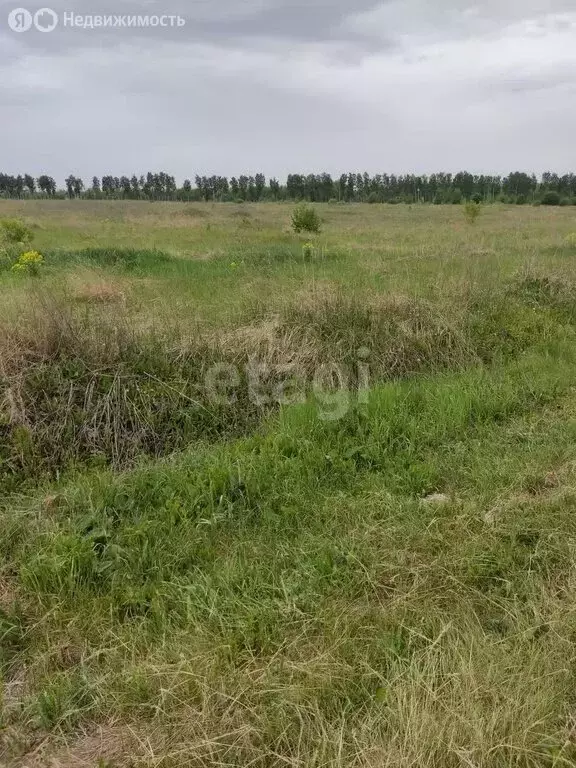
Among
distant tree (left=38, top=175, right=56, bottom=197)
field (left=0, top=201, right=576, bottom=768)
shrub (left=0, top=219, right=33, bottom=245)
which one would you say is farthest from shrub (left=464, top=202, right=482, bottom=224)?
distant tree (left=38, top=175, right=56, bottom=197)

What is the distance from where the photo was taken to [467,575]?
256cm

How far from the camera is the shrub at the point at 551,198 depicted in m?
64.7

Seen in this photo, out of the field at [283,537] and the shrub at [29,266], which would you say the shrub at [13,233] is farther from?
the field at [283,537]

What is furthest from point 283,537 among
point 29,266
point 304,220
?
point 304,220

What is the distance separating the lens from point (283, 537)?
301 cm

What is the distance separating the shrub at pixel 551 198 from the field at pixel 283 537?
68827 mm

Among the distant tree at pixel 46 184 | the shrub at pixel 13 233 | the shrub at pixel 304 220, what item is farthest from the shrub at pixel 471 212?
the distant tree at pixel 46 184

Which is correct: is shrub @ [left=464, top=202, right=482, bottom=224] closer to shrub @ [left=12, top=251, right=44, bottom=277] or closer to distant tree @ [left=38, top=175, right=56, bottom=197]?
shrub @ [left=12, top=251, right=44, bottom=277]

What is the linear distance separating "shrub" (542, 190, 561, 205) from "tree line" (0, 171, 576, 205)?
828 cm

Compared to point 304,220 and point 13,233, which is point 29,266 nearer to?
point 13,233

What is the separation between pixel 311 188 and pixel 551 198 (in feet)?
113

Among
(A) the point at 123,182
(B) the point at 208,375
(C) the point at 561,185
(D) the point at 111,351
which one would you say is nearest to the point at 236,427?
(B) the point at 208,375

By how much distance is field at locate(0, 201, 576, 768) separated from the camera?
6.11 ft

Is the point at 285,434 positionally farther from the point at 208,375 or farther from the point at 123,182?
the point at 123,182
